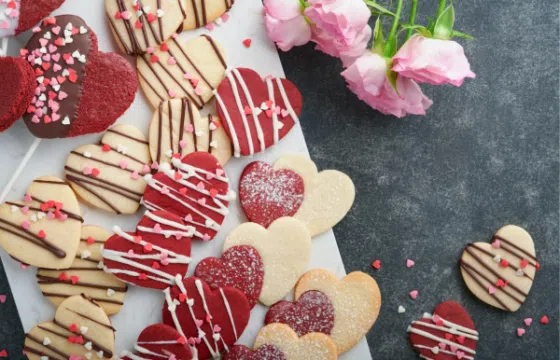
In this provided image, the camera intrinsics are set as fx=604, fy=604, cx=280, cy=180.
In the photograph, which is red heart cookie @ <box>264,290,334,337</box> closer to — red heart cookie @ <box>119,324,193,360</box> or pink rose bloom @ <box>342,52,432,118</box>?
red heart cookie @ <box>119,324,193,360</box>

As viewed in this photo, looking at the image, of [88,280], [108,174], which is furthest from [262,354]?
[108,174]

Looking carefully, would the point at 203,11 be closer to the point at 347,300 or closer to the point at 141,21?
the point at 141,21

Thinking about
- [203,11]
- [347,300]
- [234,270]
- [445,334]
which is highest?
[203,11]

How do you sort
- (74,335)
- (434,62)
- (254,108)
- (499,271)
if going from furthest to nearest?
(499,271), (254,108), (74,335), (434,62)

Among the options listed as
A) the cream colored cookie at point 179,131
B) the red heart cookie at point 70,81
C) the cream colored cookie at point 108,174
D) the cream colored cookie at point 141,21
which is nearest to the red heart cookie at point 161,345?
the cream colored cookie at point 108,174

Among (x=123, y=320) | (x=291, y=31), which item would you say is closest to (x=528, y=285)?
(x=291, y=31)

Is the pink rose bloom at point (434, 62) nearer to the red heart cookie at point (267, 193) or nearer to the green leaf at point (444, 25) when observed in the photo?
the green leaf at point (444, 25)

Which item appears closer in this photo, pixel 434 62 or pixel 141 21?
pixel 434 62

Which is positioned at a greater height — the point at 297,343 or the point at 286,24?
the point at 286,24
